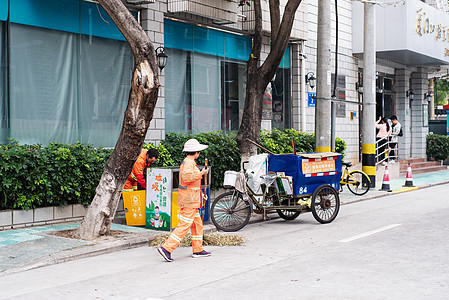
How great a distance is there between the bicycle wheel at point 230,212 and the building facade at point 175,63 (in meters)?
4.16

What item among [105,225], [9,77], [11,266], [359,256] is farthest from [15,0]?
[359,256]

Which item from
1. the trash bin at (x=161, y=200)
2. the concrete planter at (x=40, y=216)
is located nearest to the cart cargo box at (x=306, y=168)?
the trash bin at (x=161, y=200)

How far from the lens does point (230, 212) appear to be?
10641 millimetres

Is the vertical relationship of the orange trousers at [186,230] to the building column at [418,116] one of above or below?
below

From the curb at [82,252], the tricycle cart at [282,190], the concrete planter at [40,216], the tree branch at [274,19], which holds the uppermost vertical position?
the tree branch at [274,19]

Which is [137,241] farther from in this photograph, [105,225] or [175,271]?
[175,271]

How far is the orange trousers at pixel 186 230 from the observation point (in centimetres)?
815

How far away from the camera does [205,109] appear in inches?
647

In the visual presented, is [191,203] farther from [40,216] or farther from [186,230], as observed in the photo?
[40,216]

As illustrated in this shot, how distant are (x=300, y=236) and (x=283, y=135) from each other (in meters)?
7.89

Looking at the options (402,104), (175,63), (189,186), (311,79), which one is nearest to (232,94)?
(175,63)

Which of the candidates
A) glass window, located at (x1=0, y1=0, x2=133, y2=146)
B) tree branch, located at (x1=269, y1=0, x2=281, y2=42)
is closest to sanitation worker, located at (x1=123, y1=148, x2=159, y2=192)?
glass window, located at (x1=0, y1=0, x2=133, y2=146)

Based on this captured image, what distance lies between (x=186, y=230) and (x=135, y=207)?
121 inches

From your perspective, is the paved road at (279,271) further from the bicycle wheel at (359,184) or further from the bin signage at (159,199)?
the bicycle wheel at (359,184)
